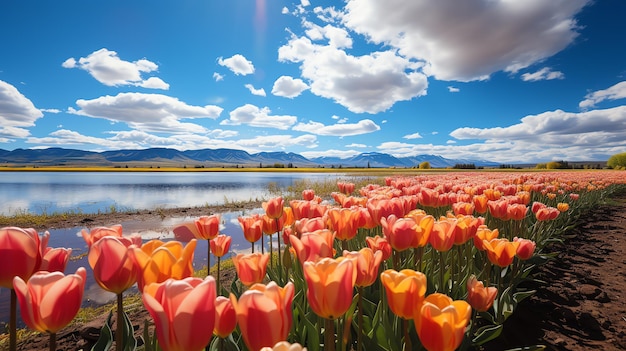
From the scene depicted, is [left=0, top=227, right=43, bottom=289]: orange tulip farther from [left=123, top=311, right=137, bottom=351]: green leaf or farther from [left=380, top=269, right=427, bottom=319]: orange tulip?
[left=380, top=269, right=427, bottom=319]: orange tulip

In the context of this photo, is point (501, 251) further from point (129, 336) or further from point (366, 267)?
point (129, 336)

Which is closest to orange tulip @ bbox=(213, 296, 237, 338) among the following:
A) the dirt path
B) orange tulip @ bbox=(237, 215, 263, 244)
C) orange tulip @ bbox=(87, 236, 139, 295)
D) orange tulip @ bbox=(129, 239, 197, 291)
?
orange tulip @ bbox=(129, 239, 197, 291)

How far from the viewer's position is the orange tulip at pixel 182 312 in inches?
39.8

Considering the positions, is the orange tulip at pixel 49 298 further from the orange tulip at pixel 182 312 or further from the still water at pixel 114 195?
the still water at pixel 114 195

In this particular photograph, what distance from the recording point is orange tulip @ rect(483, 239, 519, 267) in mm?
2664

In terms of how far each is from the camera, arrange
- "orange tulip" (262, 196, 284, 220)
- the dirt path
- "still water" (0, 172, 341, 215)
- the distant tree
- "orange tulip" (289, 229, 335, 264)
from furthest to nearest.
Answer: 1. the distant tree
2. "still water" (0, 172, 341, 215)
3. "orange tulip" (262, 196, 284, 220)
4. the dirt path
5. "orange tulip" (289, 229, 335, 264)

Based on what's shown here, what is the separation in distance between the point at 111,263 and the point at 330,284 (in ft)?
3.24

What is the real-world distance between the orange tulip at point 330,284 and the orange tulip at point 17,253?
1.25 metres

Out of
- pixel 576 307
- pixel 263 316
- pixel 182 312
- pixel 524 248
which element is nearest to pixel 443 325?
pixel 263 316

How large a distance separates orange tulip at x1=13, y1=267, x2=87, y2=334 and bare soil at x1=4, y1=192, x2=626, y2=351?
2.74 m

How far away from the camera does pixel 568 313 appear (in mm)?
3652

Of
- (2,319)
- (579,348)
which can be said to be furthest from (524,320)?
(2,319)

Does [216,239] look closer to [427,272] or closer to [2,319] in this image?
[427,272]

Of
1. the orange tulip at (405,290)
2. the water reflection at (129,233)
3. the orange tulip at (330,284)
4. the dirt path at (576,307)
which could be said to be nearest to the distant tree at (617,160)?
the dirt path at (576,307)
